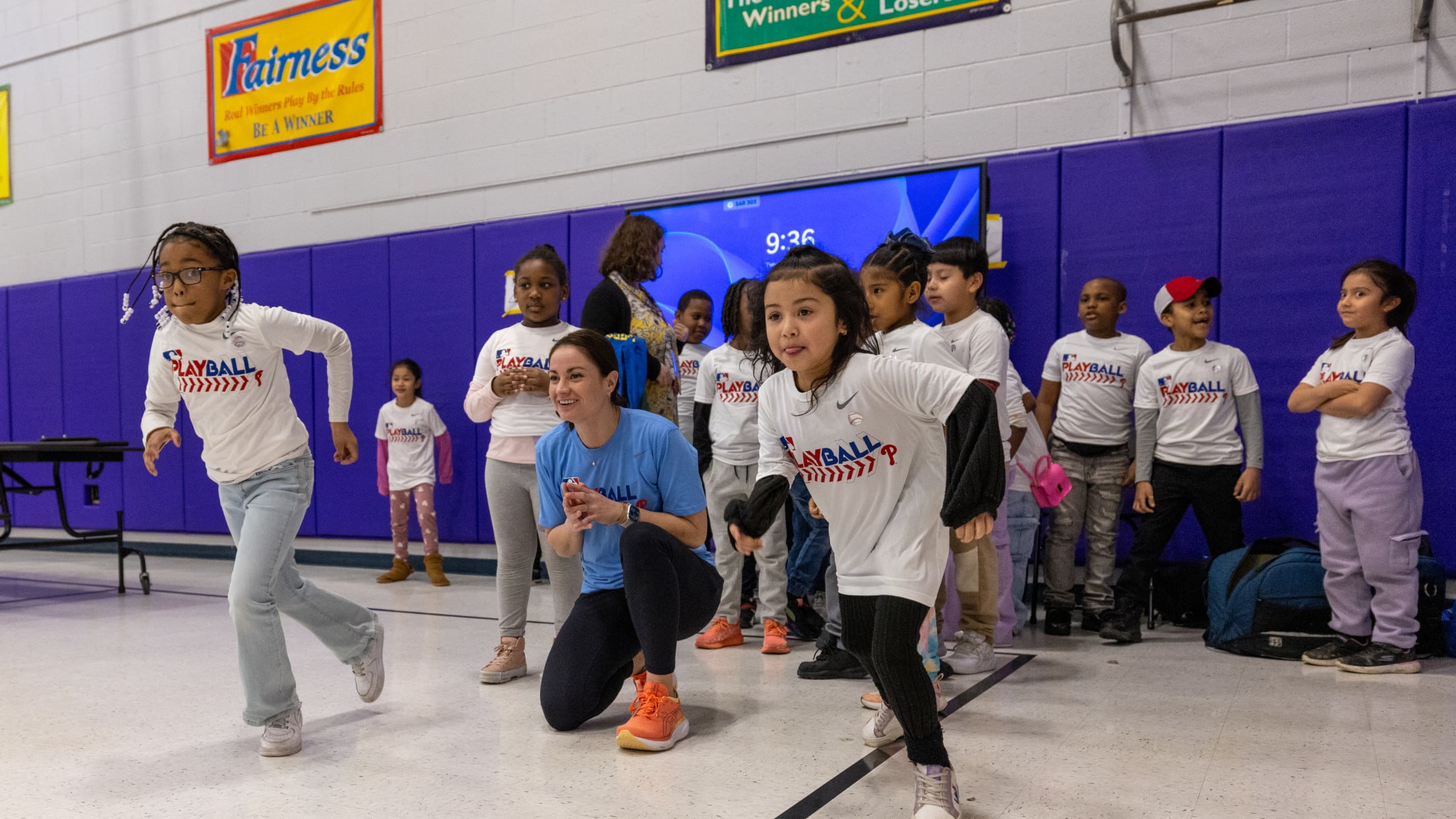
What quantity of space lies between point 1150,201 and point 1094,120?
525mm

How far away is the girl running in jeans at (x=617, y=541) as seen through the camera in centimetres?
241

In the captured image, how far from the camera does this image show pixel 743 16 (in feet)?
17.5

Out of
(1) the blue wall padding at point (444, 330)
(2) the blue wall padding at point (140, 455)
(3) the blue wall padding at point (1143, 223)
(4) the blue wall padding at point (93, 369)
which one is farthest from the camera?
(4) the blue wall padding at point (93, 369)

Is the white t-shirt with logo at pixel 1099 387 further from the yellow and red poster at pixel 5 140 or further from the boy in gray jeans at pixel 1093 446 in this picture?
the yellow and red poster at pixel 5 140

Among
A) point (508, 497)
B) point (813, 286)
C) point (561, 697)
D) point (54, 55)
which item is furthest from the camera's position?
point (54, 55)

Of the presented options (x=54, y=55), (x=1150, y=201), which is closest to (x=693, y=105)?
(x=1150, y=201)

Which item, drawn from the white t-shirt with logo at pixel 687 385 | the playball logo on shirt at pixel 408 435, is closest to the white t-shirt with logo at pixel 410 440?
the playball logo on shirt at pixel 408 435

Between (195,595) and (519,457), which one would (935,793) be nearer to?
(519,457)

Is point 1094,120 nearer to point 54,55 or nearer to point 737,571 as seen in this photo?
point 737,571

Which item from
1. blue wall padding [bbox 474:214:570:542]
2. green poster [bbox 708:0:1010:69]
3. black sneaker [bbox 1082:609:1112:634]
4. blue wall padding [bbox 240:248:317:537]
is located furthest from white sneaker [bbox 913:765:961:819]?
blue wall padding [bbox 240:248:317:537]

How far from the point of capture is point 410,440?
5.72 m

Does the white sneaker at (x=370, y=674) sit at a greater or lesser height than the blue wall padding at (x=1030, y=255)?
lesser

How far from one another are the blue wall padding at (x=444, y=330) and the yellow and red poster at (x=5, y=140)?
4.55 metres

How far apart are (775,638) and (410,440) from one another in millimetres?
3095
